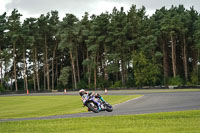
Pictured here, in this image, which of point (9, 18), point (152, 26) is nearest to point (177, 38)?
point (152, 26)

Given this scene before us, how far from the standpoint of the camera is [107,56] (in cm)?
8569

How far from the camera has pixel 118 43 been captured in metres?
84.8

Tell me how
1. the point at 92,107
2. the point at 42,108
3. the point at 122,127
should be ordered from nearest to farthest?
the point at 122,127 < the point at 92,107 < the point at 42,108

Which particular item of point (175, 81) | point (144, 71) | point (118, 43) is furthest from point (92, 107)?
point (118, 43)

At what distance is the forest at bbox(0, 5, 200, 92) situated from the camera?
80.6m

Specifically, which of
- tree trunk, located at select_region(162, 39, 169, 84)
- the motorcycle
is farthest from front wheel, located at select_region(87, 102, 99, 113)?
tree trunk, located at select_region(162, 39, 169, 84)

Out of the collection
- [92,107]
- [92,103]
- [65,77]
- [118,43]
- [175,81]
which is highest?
[118,43]

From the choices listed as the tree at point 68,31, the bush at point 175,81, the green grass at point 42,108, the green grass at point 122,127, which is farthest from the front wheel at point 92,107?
the tree at point 68,31

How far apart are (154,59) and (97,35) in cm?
1758

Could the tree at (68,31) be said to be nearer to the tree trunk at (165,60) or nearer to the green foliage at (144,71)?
the green foliage at (144,71)

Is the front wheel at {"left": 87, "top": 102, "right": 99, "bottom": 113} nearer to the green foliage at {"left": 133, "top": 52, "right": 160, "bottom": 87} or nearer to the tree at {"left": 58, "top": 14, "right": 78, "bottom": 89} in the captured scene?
the green foliage at {"left": 133, "top": 52, "right": 160, "bottom": 87}

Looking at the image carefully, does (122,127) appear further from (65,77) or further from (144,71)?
(65,77)

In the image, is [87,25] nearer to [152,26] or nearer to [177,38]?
[152,26]

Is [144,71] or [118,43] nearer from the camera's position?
[144,71]
